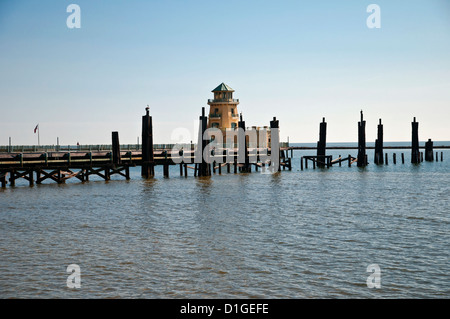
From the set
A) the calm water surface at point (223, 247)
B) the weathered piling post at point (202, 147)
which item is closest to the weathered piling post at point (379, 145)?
the weathered piling post at point (202, 147)

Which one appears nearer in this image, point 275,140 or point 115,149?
point 115,149

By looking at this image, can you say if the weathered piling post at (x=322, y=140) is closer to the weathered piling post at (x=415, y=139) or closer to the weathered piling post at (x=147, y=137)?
the weathered piling post at (x=415, y=139)

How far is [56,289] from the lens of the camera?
12.0 m

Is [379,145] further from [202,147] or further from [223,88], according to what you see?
[202,147]

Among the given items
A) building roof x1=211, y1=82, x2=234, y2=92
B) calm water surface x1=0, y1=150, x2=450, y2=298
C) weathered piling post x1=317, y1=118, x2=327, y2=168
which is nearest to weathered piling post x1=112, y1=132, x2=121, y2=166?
calm water surface x1=0, y1=150, x2=450, y2=298

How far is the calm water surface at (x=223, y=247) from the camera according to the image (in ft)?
39.8

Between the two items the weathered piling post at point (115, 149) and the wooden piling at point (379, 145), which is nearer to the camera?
the weathered piling post at point (115, 149)

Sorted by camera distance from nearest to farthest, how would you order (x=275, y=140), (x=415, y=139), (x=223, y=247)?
(x=223, y=247) → (x=275, y=140) → (x=415, y=139)

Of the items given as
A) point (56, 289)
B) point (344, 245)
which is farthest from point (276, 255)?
point (56, 289)

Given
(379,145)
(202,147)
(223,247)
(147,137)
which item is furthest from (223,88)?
(223,247)

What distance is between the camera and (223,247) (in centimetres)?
1677

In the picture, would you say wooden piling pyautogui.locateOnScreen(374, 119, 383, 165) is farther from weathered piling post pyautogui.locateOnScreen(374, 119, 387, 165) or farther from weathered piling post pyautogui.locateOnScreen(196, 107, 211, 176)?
weathered piling post pyautogui.locateOnScreen(196, 107, 211, 176)

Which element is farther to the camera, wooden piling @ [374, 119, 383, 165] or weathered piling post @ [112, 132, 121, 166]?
wooden piling @ [374, 119, 383, 165]

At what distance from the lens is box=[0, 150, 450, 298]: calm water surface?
12117 millimetres
